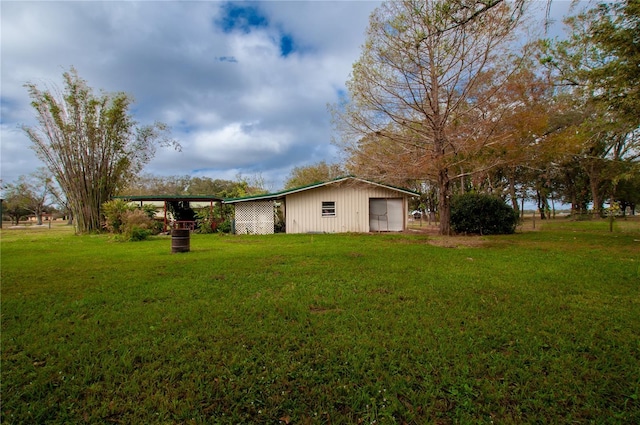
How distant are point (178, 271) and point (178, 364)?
4.02 m

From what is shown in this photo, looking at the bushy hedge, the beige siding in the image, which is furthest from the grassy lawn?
the beige siding

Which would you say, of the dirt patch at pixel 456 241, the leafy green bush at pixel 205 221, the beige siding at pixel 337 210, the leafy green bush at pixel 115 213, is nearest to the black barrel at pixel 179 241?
the leafy green bush at pixel 115 213

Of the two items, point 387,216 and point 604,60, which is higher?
point 604,60

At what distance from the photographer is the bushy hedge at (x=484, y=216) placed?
47.4 feet

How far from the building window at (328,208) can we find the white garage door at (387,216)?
218cm

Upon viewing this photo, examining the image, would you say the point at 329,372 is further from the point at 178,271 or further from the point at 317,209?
the point at 317,209

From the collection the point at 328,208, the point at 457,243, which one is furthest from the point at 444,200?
the point at 328,208

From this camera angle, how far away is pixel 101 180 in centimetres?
1670

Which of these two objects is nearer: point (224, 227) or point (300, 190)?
point (300, 190)

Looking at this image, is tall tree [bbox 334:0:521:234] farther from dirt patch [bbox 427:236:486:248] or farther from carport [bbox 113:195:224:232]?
carport [bbox 113:195:224:232]

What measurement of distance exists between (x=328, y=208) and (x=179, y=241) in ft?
30.1

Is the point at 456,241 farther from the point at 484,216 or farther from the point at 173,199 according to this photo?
the point at 173,199

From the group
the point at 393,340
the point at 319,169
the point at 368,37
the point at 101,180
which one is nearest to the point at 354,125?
the point at 368,37

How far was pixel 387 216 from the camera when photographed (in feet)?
56.2
